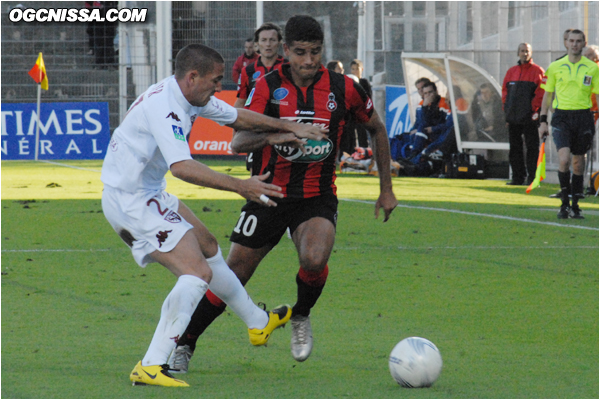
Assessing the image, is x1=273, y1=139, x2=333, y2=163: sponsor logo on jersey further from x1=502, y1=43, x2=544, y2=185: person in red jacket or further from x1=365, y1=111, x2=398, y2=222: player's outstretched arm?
x1=502, y1=43, x2=544, y2=185: person in red jacket

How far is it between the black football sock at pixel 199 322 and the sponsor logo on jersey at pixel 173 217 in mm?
630

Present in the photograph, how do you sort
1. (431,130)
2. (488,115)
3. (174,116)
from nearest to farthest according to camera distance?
(174,116) → (431,130) → (488,115)

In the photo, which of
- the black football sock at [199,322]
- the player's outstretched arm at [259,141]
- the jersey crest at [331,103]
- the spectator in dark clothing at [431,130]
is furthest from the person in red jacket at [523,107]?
the black football sock at [199,322]

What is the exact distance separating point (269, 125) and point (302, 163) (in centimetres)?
40

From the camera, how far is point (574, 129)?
36.0 feet

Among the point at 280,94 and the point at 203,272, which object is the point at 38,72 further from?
the point at 203,272

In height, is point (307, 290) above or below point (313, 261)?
below

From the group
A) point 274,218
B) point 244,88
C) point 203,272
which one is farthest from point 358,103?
point 244,88

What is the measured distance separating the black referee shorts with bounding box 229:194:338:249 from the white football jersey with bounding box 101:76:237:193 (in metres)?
0.71

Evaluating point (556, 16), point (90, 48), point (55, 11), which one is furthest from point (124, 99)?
point (556, 16)

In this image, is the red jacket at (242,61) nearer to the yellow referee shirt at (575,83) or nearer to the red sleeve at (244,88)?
the yellow referee shirt at (575,83)

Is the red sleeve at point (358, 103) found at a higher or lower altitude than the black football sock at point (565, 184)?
higher

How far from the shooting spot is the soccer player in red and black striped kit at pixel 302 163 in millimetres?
4902

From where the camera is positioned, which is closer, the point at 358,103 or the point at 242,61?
the point at 358,103
